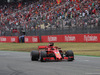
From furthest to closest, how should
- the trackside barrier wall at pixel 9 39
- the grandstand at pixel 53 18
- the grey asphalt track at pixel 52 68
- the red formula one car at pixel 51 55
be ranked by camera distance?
the trackside barrier wall at pixel 9 39 → the grandstand at pixel 53 18 → the red formula one car at pixel 51 55 → the grey asphalt track at pixel 52 68

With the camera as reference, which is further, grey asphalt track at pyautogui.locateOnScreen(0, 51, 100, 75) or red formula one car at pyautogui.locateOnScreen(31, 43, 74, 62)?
red formula one car at pyautogui.locateOnScreen(31, 43, 74, 62)

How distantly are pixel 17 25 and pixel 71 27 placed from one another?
13412 mm

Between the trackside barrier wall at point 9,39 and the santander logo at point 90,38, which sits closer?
the santander logo at point 90,38

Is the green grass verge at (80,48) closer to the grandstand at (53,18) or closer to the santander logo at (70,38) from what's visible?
the grandstand at (53,18)

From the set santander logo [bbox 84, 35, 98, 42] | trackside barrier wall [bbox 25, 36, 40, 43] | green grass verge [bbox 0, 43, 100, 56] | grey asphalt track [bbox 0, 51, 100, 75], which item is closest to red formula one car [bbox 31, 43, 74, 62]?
grey asphalt track [bbox 0, 51, 100, 75]

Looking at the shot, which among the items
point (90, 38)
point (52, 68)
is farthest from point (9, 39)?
point (52, 68)

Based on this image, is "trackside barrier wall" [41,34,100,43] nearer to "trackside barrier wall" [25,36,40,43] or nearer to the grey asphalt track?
"trackside barrier wall" [25,36,40,43]

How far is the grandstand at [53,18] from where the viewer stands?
2806 centimetres

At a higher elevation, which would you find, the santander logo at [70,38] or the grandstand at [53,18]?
the grandstand at [53,18]

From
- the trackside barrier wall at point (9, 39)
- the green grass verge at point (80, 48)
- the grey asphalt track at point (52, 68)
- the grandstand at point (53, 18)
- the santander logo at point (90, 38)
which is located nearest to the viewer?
the grey asphalt track at point (52, 68)

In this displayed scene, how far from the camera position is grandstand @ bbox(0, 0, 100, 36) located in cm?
2806

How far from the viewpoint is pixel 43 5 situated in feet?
136

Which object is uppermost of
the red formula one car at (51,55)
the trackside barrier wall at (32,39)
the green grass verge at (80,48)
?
the trackside barrier wall at (32,39)

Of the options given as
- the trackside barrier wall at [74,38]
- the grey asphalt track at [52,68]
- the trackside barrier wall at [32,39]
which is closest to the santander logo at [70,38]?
the trackside barrier wall at [74,38]
